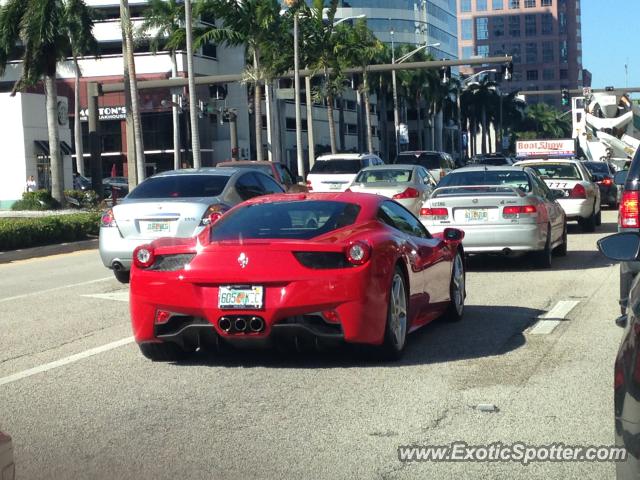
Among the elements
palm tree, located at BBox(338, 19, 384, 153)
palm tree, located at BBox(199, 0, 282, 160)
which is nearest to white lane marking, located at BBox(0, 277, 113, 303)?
palm tree, located at BBox(199, 0, 282, 160)

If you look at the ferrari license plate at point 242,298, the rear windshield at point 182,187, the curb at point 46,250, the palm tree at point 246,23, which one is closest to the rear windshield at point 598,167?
the curb at point 46,250

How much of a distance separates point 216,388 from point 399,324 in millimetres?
1684

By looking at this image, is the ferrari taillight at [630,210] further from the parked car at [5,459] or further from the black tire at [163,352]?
the parked car at [5,459]

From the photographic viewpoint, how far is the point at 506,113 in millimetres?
154000

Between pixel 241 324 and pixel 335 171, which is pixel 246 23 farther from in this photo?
pixel 241 324

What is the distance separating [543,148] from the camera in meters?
50.7

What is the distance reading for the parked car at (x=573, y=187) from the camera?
22.3m

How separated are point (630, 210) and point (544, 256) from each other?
572 cm

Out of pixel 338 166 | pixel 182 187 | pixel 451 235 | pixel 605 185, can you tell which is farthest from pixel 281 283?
pixel 605 185

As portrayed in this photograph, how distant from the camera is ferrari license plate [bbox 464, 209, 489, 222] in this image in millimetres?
15539

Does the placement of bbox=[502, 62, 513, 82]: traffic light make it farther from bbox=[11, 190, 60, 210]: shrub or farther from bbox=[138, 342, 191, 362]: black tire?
bbox=[138, 342, 191, 362]: black tire

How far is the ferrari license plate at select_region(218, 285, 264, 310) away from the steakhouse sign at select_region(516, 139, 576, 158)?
40190mm

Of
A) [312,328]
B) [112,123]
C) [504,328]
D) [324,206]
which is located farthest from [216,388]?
[112,123]

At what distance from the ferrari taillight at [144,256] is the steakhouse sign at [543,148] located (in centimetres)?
3985
